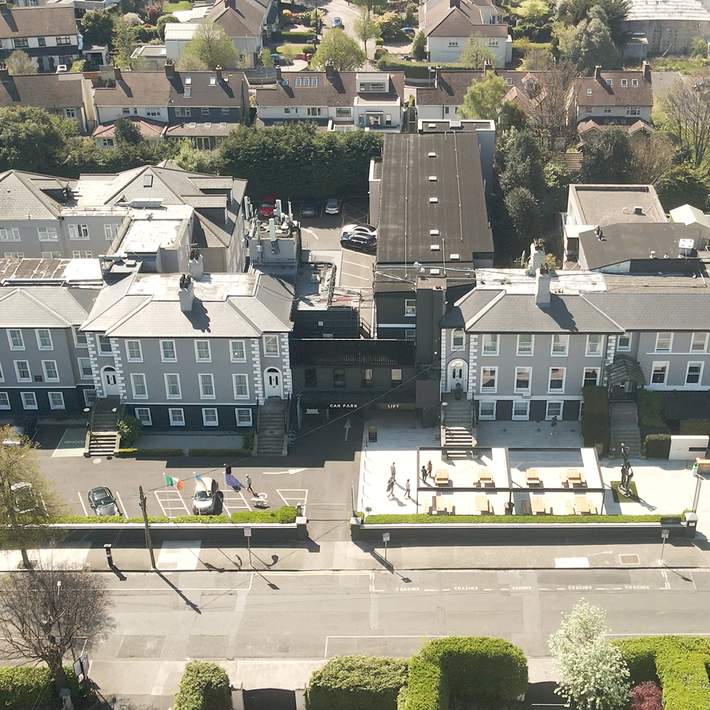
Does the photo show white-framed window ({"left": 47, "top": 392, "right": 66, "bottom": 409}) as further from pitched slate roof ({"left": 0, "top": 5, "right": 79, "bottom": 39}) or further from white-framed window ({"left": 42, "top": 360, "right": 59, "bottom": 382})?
pitched slate roof ({"left": 0, "top": 5, "right": 79, "bottom": 39})

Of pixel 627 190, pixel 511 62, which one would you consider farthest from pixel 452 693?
pixel 511 62

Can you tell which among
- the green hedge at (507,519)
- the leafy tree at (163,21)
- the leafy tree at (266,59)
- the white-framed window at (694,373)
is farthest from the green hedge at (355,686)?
the leafy tree at (163,21)

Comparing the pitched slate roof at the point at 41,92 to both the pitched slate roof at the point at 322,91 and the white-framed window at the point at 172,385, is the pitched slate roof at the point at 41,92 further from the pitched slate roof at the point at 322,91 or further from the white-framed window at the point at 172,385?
the white-framed window at the point at 172,385

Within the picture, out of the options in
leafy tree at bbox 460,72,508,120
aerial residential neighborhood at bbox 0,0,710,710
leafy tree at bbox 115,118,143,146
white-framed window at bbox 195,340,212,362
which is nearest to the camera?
aerial residential neighborhood at bbox 0,0,710,710

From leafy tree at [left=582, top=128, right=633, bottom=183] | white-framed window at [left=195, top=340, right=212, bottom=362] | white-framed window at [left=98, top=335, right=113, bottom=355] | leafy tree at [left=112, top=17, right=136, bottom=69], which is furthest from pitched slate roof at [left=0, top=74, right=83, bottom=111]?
white-framed window at [left=195, top=340, right=212, bottom=362]

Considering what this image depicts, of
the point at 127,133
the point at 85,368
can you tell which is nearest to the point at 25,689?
the point at 85,368

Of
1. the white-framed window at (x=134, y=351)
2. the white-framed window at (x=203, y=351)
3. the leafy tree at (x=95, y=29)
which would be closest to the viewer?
the white-framed window at (x=203, y=351)

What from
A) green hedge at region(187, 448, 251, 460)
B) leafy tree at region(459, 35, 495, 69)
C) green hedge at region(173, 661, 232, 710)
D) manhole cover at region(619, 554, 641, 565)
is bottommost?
manhole cover at region(619, 554, 641, 565)
